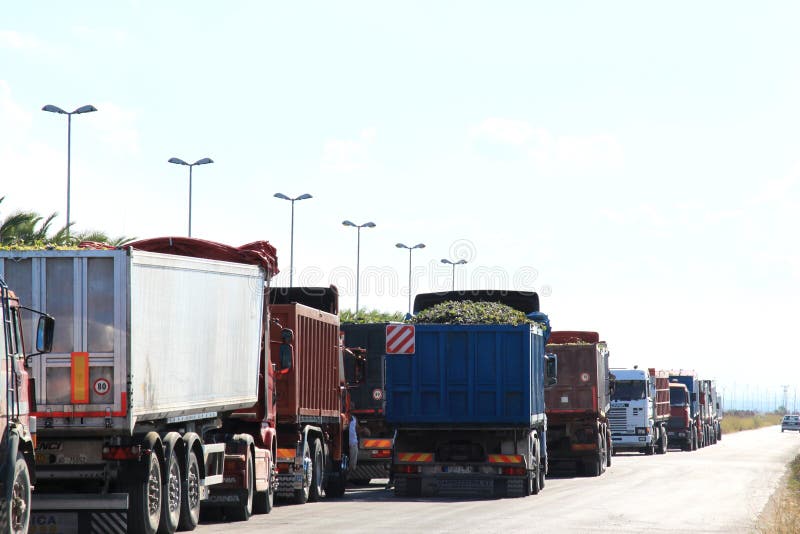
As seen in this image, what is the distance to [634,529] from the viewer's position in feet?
59.2

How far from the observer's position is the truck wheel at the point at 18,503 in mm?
13148

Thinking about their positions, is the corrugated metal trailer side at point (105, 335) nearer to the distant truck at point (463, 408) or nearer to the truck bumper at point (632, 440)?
the distant truck at point (463, 408)

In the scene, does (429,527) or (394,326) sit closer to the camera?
(429,527)

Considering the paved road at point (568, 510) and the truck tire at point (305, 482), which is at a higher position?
the truck tire at point (305, 482)

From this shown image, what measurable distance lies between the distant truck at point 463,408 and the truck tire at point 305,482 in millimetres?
2283

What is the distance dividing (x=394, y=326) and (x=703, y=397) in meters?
44.2

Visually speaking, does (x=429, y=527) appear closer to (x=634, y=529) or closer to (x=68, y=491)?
(x=634, y=529)

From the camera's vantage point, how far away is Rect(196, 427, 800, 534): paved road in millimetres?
18281

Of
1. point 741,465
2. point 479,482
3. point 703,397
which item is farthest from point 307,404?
point 703,397

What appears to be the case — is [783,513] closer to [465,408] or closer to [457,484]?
[465,408]

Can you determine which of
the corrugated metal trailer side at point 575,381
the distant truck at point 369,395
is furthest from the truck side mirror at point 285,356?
the corrugated metal trailer side at point 575,381

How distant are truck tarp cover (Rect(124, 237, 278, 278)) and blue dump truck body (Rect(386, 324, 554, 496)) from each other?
548 cm

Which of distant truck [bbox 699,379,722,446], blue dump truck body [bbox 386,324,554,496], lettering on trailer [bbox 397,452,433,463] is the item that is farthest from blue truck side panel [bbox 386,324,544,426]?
distant truck [bbox 699,379,722,446]

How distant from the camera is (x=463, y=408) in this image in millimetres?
25234
